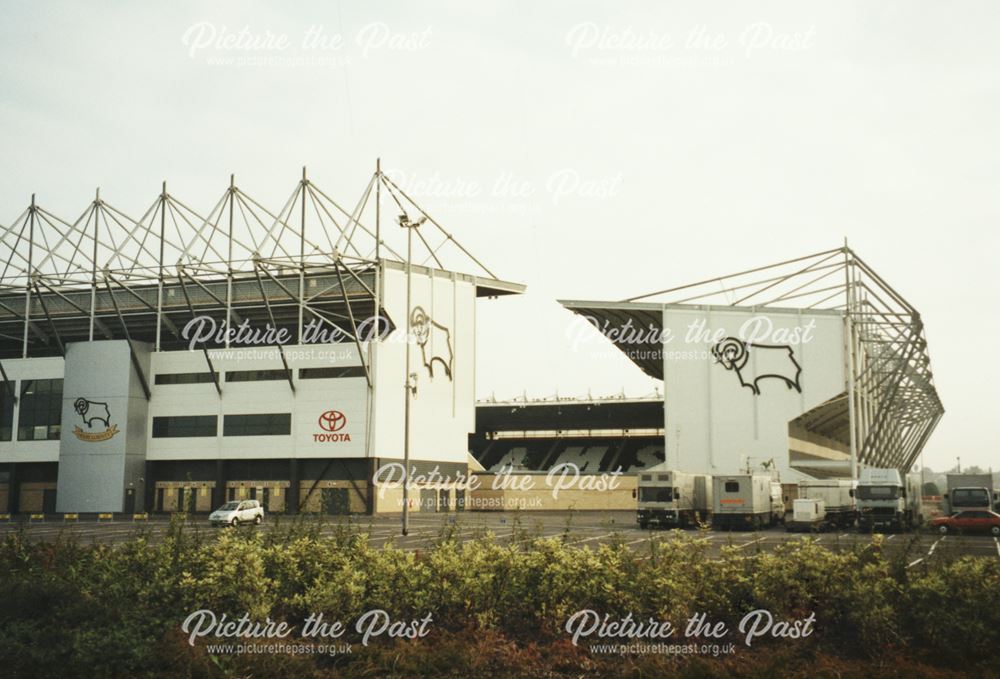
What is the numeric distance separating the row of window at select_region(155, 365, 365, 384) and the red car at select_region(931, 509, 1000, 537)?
39.8m

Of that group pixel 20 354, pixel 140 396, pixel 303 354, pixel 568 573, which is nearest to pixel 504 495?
pixel 303 354

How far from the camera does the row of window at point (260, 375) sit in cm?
6994

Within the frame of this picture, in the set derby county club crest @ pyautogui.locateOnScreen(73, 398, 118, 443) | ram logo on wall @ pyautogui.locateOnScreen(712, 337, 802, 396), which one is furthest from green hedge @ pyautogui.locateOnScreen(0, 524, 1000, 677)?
derby county club crest @ pyautogui.locateOnScreen(73, 398, 118, 443)

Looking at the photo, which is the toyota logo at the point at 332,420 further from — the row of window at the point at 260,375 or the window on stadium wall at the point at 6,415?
the window on stadium wall at the point at 6,415

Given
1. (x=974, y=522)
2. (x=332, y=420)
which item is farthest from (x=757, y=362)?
(x=332, y=420)

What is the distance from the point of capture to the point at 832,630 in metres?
13.1

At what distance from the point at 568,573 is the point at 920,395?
99006mm

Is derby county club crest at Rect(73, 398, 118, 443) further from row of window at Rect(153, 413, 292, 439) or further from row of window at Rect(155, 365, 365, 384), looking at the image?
row of window at Rect(155, 365, 365, 384)

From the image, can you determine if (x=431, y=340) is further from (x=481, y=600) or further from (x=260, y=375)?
(x=481, y=600)

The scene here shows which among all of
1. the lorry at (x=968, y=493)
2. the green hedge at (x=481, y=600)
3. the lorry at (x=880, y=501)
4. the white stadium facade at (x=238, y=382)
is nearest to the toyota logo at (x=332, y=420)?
the white stadium facade at (x=238, y=382)

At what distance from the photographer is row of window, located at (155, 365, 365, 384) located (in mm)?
69938

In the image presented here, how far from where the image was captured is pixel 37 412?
250 feet

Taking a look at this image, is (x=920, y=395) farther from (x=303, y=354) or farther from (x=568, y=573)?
(x=568, y=573)

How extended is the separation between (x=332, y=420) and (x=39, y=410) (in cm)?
2566
